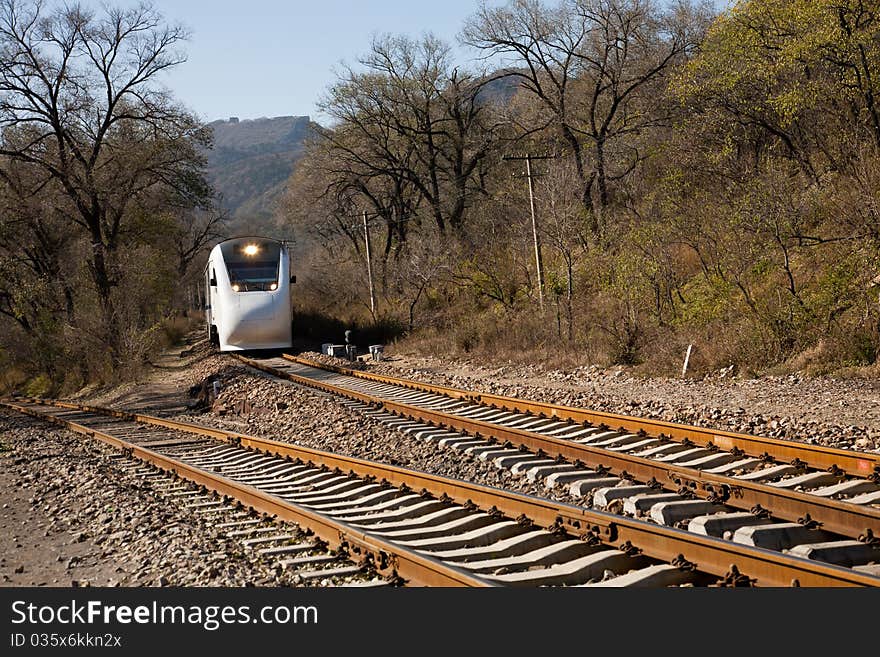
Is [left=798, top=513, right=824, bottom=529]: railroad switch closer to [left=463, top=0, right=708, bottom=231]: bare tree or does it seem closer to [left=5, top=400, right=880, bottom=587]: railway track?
[left=5, top=400, right=880, bottom=587]: railway track

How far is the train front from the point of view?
24656 millimetres

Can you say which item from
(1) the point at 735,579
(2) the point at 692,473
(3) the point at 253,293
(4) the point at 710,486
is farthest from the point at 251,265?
(1) the point at 735,579

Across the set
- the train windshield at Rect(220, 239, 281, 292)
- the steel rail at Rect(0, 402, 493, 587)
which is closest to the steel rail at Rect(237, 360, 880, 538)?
the steel rail at Rect(0, 402, 493, 587)

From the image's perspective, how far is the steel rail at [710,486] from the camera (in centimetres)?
668

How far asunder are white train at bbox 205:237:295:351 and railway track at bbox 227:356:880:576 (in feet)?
39.3

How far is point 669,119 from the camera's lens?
33844 mm

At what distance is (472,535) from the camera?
279 inches

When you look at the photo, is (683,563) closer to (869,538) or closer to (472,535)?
(869,538)

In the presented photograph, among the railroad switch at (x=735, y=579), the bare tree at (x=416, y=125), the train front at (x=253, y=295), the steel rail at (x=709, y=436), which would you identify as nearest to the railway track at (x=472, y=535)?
the railroad switch at (x=735, y=579)

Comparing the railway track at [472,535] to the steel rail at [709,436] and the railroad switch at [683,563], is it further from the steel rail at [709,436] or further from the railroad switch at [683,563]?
the steel rail at [709,436]

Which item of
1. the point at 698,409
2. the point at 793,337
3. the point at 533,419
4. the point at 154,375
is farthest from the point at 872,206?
the point at 154,375

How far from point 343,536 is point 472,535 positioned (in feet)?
3.32

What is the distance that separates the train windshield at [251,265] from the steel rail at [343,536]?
13.1 m

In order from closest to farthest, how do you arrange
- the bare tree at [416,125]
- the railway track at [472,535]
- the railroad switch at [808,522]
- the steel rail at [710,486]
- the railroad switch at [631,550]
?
the railway track at [472,535] → the railroad switch at [631,550] → the steel rail at [710,486] → the railroad switch at [808,522] → the bare tree at [416,125]
